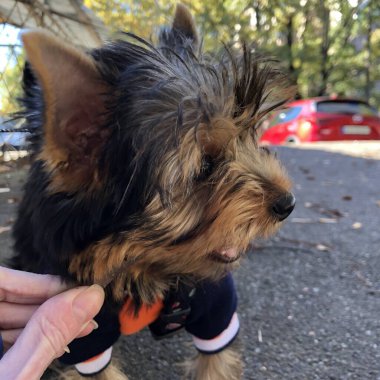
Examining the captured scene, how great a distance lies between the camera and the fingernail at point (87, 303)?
1.69 m

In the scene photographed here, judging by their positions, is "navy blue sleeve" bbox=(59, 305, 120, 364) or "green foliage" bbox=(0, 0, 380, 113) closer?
"navy blue sleeve" bbox=(59, 305, 120, 364)

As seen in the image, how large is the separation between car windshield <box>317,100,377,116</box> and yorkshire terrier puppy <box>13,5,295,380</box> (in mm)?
11355

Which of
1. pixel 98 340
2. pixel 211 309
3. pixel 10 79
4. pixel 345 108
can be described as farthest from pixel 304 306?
pixel 345 108

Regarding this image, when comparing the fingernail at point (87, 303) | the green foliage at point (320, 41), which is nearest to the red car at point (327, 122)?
the green foliage at point (320, 41)

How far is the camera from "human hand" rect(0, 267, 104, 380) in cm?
150

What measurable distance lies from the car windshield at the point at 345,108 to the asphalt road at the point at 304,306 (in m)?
8.41

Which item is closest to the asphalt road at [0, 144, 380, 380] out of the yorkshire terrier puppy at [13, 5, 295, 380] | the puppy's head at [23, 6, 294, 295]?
the yorkshire terrier puppy at [13, 5, 295, 380]

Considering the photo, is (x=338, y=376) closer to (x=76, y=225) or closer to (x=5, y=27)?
(x=76, y=225)

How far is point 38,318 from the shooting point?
1604mm

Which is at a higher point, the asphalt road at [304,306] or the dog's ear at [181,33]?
the dog's ear at [181,33]

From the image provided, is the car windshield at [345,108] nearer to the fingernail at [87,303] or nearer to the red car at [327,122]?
the red car at [327,122]

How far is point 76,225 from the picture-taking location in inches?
71.9

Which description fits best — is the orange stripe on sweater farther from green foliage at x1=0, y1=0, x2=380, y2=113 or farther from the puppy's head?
green foliage at x1=0, y1=0, x2=380, y2=113

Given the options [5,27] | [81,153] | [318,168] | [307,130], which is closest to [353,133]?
[307,130]
